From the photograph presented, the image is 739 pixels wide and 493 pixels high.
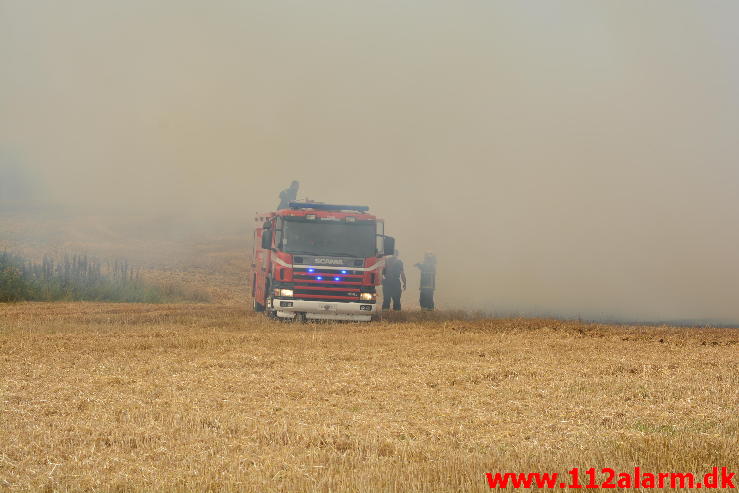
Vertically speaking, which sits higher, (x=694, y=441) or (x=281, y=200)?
(x=281, y=200)

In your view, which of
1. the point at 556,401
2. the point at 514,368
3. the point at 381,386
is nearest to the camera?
the point at 556,401

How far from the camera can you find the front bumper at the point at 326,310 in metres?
24.3

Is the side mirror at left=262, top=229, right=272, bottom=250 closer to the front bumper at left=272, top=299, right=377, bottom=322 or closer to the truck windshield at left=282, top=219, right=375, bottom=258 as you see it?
the truck windshield at left=282, top=219, right=375, bottom=258

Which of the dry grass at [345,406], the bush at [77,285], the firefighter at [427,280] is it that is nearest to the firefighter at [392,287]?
the firefighter at [427,280]

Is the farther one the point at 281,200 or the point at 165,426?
the point at 281,200

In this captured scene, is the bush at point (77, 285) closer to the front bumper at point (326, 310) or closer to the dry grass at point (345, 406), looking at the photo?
the front bumper at point (326, 310)

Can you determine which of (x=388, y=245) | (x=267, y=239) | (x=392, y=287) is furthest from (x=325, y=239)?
(x=392, y=287)

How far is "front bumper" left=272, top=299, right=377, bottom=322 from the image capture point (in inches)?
957

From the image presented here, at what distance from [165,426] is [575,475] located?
4.81 meters

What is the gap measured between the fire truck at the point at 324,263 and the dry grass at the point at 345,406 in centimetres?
303

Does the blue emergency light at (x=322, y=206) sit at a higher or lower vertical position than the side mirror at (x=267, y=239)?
higher

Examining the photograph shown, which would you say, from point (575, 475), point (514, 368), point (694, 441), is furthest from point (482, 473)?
point (514, 368)

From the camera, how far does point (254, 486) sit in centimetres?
718

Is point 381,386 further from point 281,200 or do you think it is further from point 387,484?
point 281,200
